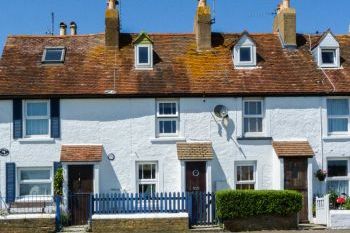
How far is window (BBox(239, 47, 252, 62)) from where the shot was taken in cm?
2791

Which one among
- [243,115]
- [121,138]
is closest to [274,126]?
[243,115]

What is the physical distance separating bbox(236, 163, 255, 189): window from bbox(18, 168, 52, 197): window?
7.84 meters

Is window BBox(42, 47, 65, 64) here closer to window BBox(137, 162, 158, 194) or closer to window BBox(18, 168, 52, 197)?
window BBox(18, 168, 52, 197)

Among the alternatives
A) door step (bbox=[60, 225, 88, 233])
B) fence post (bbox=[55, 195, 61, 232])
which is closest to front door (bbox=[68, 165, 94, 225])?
door step (bbox=[60, 225, 88, 233])

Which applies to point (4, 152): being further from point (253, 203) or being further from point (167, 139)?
point (253, 203)

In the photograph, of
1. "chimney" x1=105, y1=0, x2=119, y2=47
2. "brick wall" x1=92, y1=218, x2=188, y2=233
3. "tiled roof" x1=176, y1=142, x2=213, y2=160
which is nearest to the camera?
"brick wall" x1=92, y1=218, x2=188, y2=233

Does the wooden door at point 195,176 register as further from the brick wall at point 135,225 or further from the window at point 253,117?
the brick wall at point 135,225

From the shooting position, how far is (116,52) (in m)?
28.4

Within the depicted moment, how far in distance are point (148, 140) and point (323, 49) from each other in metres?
9.12

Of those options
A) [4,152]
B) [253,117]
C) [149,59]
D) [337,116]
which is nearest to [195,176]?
[253,117]

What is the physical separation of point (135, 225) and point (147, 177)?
4.01 meters

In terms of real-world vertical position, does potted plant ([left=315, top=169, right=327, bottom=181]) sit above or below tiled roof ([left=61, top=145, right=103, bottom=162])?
below

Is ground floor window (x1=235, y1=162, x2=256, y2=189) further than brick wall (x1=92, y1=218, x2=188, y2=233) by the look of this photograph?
Yes

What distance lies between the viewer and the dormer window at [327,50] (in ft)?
92.6
